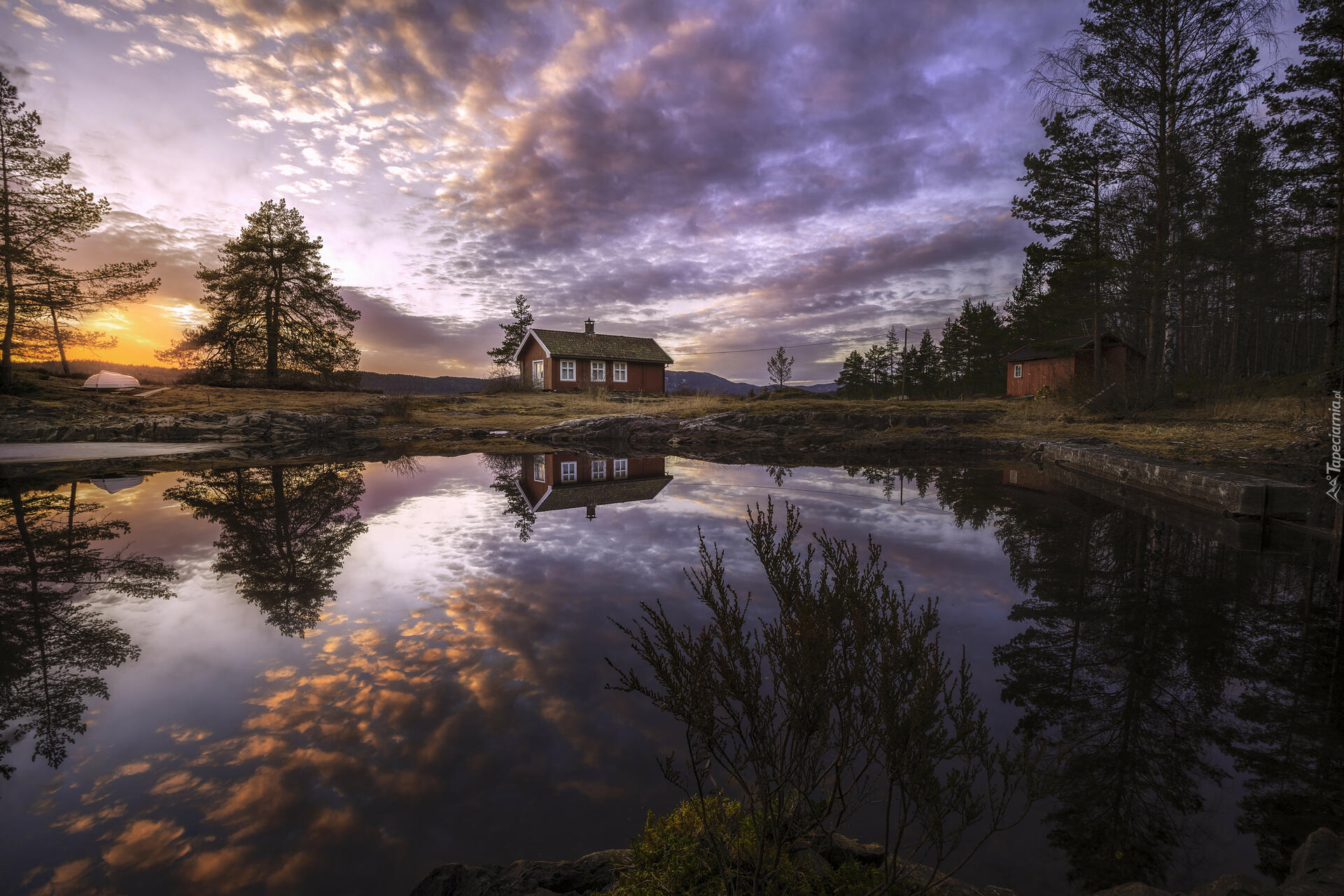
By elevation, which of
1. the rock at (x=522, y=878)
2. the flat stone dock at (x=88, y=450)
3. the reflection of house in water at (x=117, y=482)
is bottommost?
the rock at (x=522, y=878)

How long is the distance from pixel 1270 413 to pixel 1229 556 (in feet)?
49.4

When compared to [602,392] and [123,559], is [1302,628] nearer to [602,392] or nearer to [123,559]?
[123,559]

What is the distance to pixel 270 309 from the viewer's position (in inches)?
1188

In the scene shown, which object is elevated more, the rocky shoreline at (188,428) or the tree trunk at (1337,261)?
the tree trunk at (1337,261)

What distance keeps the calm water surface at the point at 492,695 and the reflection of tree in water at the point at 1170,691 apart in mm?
20

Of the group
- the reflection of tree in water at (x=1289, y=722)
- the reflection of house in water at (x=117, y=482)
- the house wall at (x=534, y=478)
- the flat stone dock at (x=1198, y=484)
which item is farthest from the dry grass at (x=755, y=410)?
the reflection of house in water at (x=117, y=482)

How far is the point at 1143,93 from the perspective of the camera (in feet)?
60.4

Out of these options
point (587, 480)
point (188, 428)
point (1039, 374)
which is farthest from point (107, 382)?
point (1039, 374)

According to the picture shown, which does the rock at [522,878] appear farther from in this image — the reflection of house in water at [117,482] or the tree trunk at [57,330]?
the tree trunk at [57,330]

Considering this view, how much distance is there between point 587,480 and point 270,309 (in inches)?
1136

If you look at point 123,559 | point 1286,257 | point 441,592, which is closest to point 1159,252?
point 1286,257

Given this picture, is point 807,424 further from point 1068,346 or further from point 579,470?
point 1068,346

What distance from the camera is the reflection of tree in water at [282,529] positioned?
5.13m

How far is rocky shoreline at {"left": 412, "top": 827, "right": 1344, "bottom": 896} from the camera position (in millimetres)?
1856
